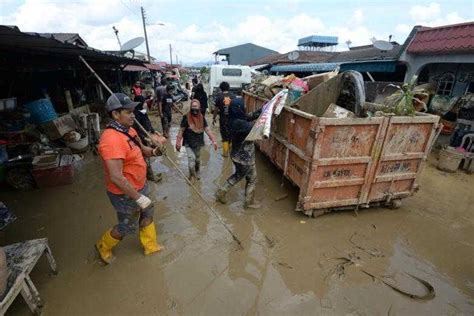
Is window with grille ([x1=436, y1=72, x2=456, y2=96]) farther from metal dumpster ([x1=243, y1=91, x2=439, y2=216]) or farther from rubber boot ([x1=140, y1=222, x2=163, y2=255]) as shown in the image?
rubber boot ([x1=140, y1=222, x2=163, y2=255])

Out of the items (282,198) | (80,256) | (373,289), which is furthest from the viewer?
(282,198)

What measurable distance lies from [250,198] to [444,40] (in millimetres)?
7152

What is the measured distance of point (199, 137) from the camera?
17.1 ft

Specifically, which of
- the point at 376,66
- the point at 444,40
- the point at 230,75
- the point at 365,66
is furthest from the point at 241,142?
the point at 230,75

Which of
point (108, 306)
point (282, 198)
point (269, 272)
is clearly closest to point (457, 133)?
point (282, 198)

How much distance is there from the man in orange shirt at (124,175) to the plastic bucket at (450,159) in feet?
21.2

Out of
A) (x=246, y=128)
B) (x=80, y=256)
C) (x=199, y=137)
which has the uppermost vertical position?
(x=246, y=128)

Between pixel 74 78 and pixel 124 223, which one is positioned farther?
pixel 74 78

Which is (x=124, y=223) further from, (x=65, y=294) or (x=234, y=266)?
(x=234, y=266)

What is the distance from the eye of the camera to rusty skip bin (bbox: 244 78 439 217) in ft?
12.3

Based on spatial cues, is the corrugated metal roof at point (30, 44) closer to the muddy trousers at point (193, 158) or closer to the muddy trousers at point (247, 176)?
the muddy trousers at point (193, 158)

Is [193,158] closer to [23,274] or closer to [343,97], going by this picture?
[343,97]

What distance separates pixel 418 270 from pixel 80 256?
13.6ft

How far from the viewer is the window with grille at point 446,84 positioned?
8038 millimetres
